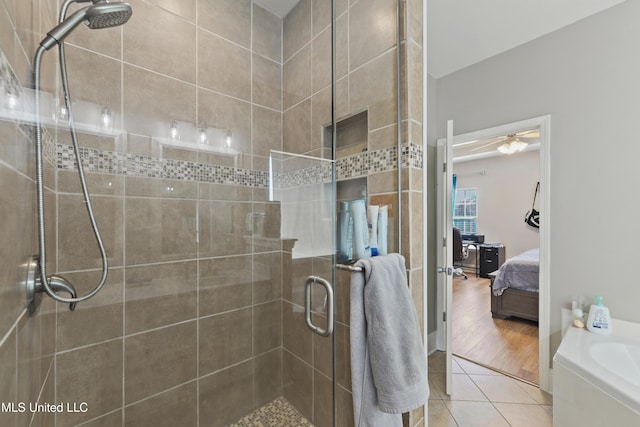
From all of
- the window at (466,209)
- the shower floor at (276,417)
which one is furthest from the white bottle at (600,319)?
the window at (466,209)

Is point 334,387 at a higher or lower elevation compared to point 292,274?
lower

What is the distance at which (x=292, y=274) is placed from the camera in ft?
4.19

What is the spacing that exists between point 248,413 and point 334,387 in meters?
0.52

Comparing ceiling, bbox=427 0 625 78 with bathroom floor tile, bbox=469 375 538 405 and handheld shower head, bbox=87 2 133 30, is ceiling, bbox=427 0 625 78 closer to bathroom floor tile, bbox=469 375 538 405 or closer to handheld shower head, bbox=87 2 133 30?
handheld shower head, bbox=87 2 133 30

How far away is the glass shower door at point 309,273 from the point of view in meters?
1.19

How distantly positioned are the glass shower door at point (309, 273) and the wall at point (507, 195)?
5724 mm

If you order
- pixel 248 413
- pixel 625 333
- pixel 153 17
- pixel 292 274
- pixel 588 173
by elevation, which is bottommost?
pixel 248 413

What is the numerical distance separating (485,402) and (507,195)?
4.95 metres

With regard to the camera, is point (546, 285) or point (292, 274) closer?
point (292, 274)

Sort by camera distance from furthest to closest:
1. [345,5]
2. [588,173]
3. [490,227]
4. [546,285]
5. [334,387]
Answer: [490,227], [546,285], [588,173], [345,5], [334,387]

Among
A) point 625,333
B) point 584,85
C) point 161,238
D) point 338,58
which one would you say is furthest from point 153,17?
point 625,333

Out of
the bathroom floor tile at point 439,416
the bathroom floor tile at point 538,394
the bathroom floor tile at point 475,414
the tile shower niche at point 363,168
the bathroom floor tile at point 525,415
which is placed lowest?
the bathroom floor tile at point 439,416

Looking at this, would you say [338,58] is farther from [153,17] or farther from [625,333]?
[625,333]

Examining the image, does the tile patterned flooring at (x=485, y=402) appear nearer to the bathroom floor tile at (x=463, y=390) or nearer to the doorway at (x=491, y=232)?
the bathroom floor tile at (x=463, y=390)
